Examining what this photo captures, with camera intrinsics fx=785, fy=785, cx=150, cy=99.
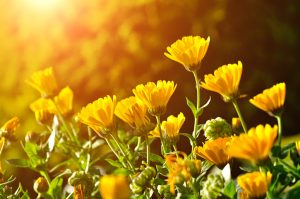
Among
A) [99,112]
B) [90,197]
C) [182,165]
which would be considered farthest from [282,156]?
[90,197]

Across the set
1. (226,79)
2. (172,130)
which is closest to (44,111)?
(172,130)

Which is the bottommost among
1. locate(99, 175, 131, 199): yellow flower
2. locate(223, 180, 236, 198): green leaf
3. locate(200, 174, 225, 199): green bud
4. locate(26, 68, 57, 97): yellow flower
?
locate(223, 180, 236, 198): green leaf

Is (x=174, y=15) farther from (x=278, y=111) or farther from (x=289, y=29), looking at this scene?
(x=278, y=111)

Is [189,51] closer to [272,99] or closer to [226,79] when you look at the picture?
[226,79]

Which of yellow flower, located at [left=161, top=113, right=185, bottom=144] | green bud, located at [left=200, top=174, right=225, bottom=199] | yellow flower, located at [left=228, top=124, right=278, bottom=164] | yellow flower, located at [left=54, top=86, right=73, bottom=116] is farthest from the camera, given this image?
yellow flower, located at [left=54, top=86, right=73, bottom=116]

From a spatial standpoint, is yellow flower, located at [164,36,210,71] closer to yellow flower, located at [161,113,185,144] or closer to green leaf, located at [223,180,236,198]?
yellow flower, located at [161,113,185,144]

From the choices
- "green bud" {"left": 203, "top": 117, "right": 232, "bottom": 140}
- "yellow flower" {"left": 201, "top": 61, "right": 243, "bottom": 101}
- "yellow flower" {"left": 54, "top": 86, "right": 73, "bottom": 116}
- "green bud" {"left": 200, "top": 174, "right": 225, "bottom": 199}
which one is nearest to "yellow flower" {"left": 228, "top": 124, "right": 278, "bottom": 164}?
"green bud" {"left": 200, "top": 174, "right": 225, "bottom": 199}
